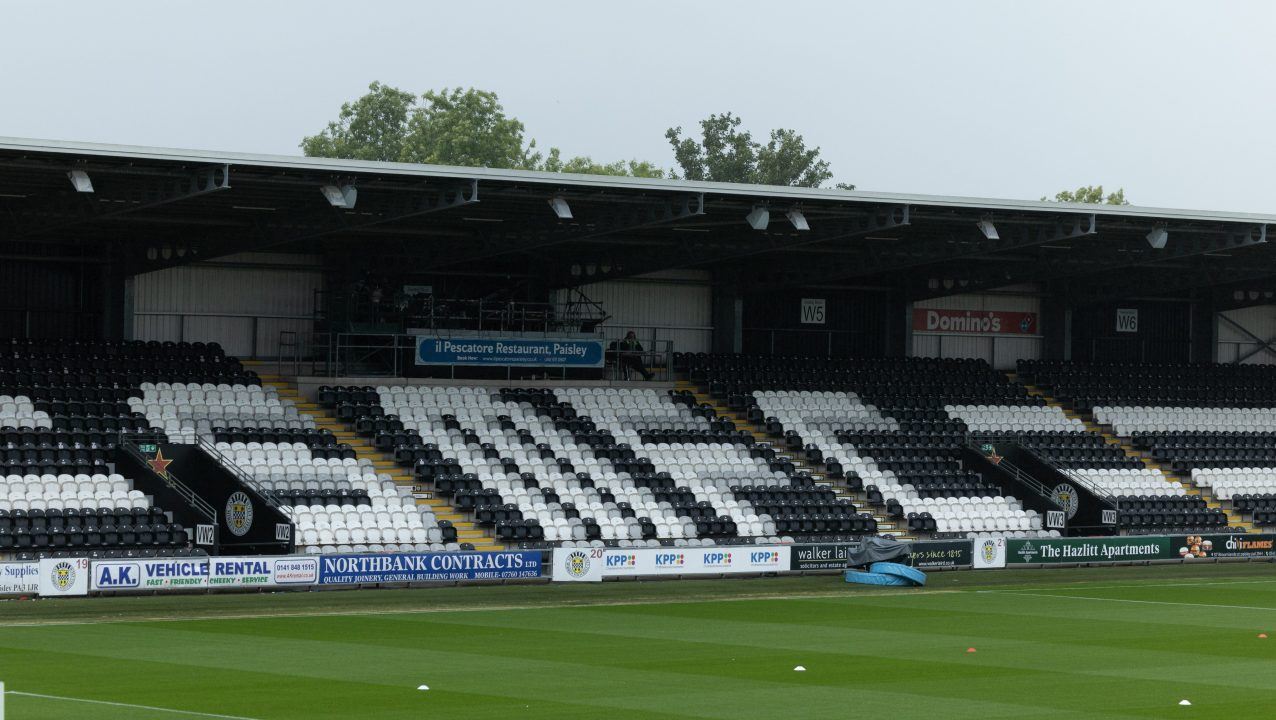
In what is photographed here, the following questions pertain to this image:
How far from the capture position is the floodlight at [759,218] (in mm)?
38844

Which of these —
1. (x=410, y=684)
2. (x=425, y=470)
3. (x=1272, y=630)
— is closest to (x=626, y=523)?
(x=425, y=470)

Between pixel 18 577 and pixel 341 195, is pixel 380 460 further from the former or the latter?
pixel 18 577

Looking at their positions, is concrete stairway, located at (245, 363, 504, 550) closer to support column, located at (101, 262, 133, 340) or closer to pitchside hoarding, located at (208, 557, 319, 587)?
support column, located at (101, 262, 133, 340)

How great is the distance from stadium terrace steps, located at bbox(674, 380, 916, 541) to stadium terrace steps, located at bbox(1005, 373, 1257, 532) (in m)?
9.98

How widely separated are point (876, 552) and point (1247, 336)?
2815cm

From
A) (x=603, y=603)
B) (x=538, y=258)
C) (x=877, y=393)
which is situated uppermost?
(x=538, y=258)

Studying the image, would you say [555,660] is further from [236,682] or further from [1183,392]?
[1183,392]

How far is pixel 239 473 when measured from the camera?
35.2m

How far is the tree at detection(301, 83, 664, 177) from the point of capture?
336 ft

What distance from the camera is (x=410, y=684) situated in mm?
19297

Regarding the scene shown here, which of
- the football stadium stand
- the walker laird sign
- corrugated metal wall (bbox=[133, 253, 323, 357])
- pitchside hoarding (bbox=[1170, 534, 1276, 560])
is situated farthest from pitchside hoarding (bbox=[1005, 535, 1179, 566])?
corrugated metal wall (bbox=[133, 253, 323, 357])

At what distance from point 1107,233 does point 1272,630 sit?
65.4 ft

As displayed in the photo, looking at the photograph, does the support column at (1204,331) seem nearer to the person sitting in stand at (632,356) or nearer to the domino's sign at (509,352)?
the person sitting in stand at (632,356)

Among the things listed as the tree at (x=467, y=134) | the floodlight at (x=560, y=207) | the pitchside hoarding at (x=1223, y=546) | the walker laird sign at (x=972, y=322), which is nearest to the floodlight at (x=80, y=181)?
the floodlight at (x=560, y=207)
